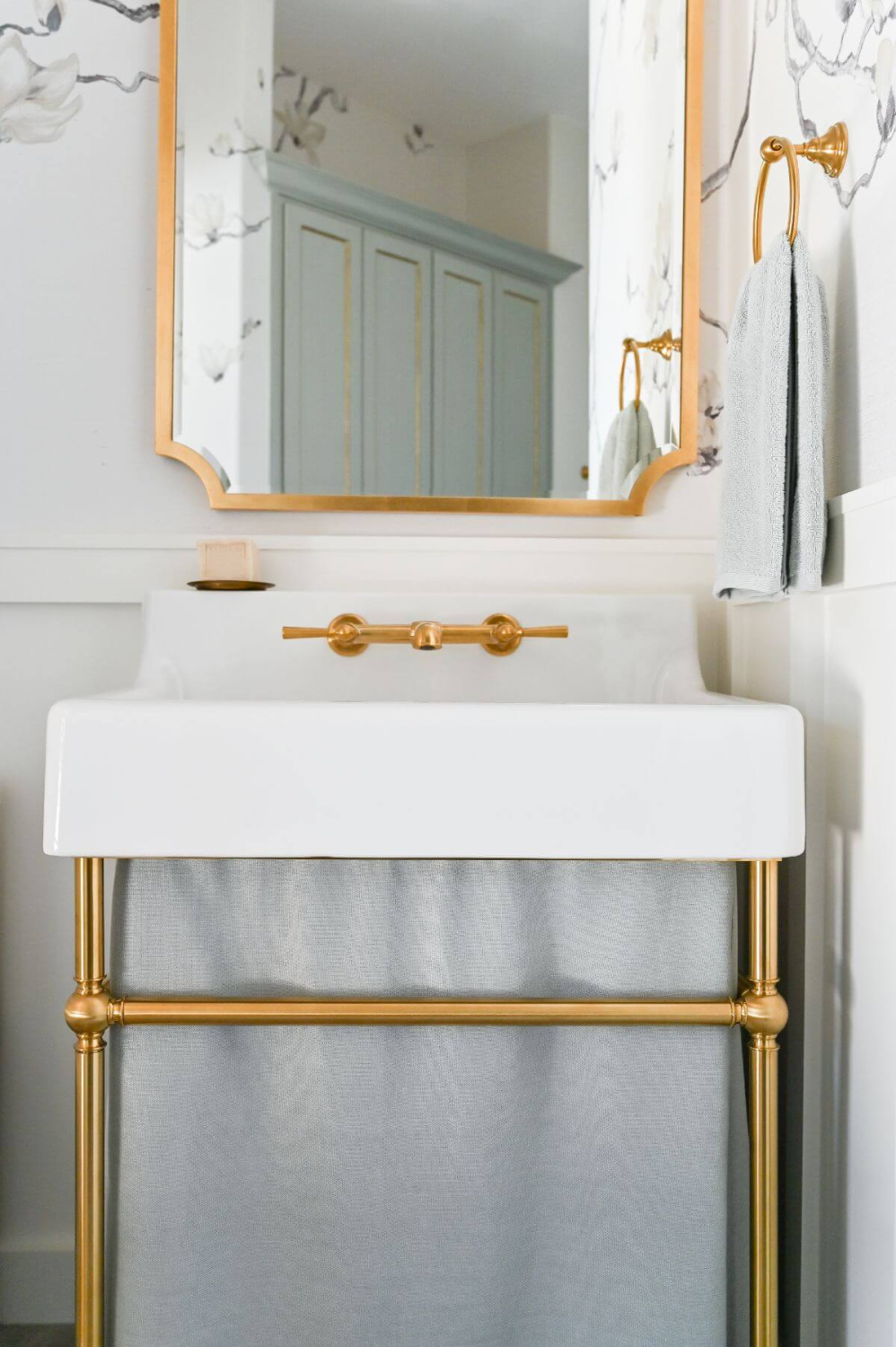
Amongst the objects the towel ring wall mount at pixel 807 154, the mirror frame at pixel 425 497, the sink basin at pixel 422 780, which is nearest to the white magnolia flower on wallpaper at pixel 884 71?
the towel ring wall mount at pixel 807 154

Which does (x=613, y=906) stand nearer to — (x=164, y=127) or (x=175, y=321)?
(x=175, y=321)

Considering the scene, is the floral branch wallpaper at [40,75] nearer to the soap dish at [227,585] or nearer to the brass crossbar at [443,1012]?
the soap dish at [227,585]

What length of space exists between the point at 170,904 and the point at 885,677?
63cm

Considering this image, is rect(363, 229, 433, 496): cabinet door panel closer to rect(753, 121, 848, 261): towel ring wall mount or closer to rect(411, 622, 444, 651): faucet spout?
rect(411, 622, 444, 651): faucet spout

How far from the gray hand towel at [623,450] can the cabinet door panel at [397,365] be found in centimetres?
23

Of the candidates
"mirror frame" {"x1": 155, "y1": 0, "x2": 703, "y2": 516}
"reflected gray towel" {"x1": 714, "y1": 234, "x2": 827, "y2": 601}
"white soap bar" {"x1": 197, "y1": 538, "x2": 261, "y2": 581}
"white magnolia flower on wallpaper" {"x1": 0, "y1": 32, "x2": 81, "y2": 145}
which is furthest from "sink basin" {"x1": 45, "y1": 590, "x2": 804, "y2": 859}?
"white magnolia flower on wallpaper" {"x1": 0, "y1": 32, "x2": 81, "y2": 145}

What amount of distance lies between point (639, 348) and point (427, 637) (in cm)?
54

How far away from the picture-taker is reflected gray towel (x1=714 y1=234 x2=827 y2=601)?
87 cm

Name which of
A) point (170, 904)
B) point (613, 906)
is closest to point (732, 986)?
point (613, 906)

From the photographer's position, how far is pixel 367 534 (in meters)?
1.27

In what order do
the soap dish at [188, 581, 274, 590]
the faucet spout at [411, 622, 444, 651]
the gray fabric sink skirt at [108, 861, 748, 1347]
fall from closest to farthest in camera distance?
the gray fabric sink skirt at [108, 861, 748, 1347] → the faucet spout at [411, 622, 444, 651] → the soap dish at [188, 581, 274, 590]

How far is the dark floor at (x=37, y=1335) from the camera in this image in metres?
1.15

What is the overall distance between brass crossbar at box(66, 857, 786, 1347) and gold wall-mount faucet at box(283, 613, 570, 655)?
15.5 inches

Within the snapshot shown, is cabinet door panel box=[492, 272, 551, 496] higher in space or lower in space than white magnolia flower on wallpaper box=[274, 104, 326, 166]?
lower
